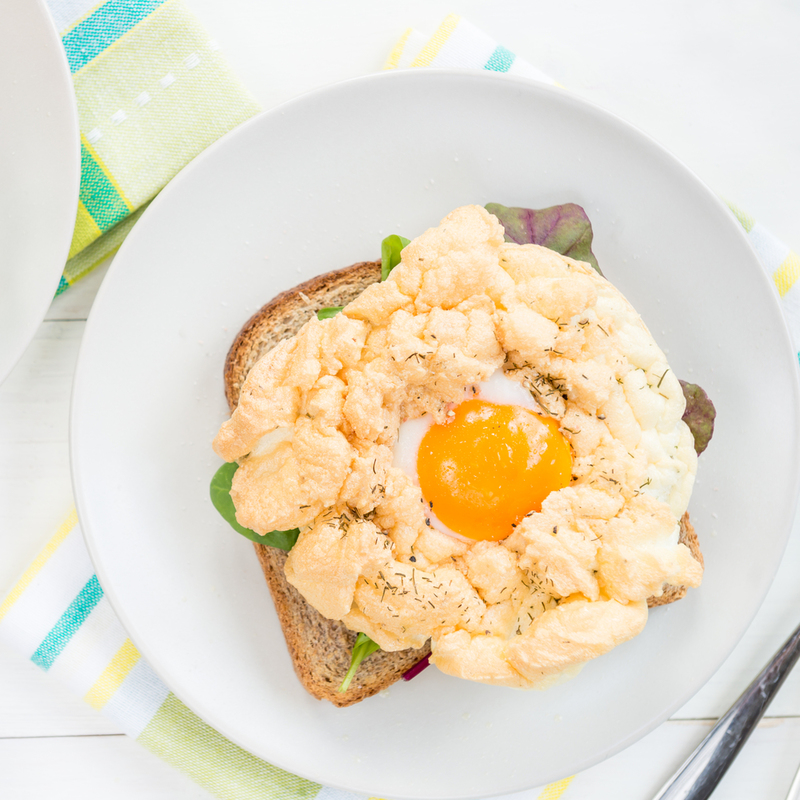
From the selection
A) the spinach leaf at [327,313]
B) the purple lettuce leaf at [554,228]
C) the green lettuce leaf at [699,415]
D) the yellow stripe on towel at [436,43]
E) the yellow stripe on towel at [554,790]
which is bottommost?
the yellow stripe on towel at [554,790]

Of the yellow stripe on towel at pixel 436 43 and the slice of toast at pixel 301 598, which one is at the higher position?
the yellow stripe on towel at pixel 436 43

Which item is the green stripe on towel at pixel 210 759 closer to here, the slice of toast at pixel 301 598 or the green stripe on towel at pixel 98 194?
the slice of toast at pixel 301 598

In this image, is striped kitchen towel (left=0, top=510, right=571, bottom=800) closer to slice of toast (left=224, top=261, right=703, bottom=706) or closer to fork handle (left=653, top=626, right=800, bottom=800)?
slice of toast (left=224, top=261, right=703, bottom=706)

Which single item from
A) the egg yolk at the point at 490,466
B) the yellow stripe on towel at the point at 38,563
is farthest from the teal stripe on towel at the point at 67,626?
the egg yolk at the point at 490,466

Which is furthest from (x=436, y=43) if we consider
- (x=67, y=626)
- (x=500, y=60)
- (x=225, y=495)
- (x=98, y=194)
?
→ (x=67, y=626)

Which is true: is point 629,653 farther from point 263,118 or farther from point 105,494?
point 263,118

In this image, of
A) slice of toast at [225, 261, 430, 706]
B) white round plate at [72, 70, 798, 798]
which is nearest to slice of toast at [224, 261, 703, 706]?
slice of toast at [225, 261, 430, 706]

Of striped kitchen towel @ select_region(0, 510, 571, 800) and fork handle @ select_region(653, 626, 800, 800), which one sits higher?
fork handle @ select_region(653, 626, 800, 800)
